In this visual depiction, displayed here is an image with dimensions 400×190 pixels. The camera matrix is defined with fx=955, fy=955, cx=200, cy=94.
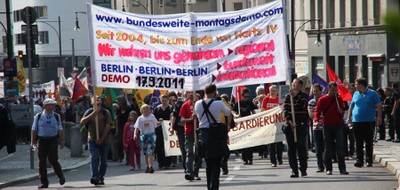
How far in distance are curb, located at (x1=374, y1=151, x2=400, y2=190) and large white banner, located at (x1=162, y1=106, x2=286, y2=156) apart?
2.00 meters

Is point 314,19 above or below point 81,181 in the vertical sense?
above

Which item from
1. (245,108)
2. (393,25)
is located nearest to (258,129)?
(245,108)

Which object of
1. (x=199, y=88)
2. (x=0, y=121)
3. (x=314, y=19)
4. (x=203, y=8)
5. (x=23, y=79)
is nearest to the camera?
(x=199, y=88)

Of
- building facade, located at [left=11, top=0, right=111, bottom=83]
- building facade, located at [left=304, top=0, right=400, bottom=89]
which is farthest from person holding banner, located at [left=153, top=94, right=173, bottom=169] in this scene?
building facade, located at [left=11, top=0, right=111, bottom=83]

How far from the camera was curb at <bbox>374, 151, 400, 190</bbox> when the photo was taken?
16025 millimetres

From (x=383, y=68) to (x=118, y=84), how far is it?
123ft

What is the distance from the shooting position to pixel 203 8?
79.6 meters

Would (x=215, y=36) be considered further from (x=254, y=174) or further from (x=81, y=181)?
(x=81, y=181)

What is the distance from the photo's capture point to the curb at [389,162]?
16025mm

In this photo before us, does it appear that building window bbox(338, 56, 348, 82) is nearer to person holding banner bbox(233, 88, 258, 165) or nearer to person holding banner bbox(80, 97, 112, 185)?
person holding banner bbox(233, 88, 258, 165)

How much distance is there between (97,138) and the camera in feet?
51.3

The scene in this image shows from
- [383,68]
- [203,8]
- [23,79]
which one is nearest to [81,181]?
[23,79]

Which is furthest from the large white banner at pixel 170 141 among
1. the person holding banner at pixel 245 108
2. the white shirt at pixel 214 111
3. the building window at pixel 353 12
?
the building window at pixel 353 12

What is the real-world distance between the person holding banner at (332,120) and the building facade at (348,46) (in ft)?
102
